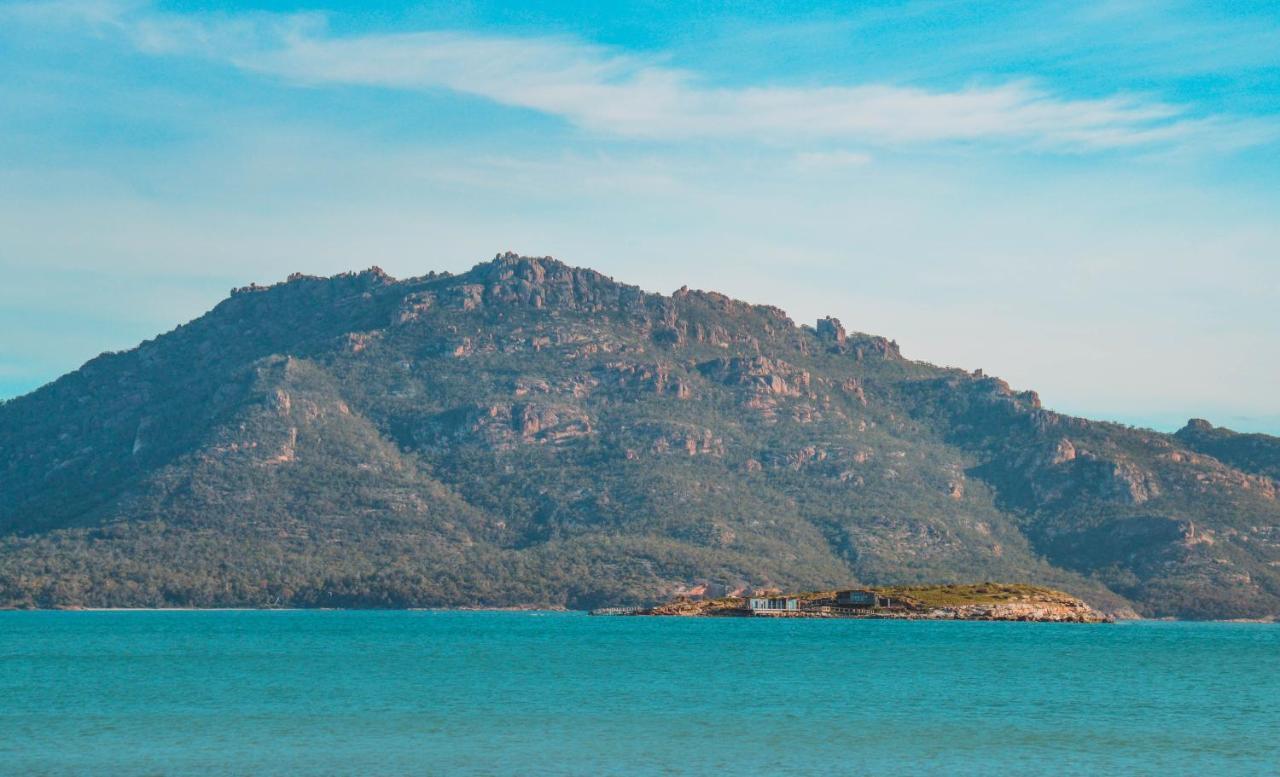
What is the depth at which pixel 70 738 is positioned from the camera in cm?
6744

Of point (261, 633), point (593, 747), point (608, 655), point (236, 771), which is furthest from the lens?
point (261, 633)

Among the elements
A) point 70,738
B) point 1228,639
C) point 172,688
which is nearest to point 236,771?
point 70,738

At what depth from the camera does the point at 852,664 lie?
11712 cm

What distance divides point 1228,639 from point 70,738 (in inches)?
5917

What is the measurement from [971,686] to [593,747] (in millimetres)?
39449

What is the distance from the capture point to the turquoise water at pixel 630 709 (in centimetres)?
6159

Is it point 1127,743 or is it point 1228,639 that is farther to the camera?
point 1228,639

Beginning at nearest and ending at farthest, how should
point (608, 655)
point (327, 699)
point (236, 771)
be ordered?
1. point (236, 771)
2. point (327, 699)
3. point (608, 655)

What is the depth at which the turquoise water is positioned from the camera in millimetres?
61594

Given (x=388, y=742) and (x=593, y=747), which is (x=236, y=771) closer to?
(x=388, y=742)

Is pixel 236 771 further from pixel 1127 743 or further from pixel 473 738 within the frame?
pixel 1127 743

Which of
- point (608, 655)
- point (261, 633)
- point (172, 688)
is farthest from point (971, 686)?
point (261, 633)

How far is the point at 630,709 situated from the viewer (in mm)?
80938

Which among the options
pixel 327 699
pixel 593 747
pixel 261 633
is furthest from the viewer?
pixel 261 633
